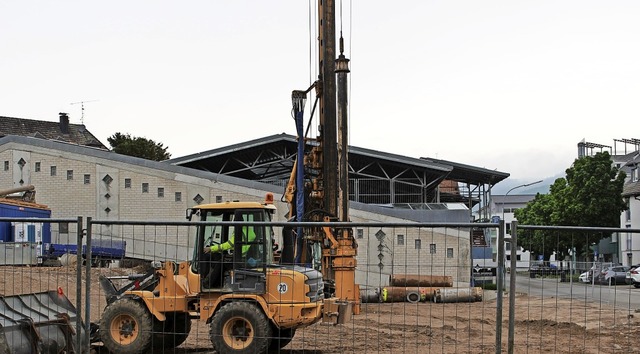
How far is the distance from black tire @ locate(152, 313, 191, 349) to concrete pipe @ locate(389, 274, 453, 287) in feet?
10.6

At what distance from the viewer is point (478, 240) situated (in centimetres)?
1074

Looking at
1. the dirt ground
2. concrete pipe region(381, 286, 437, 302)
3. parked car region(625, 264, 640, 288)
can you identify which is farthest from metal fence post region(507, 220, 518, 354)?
concrete pipe region(381, 286, 437, 302)

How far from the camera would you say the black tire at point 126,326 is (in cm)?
1320

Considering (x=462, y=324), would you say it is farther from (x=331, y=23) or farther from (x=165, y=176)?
(x=165, y=176)

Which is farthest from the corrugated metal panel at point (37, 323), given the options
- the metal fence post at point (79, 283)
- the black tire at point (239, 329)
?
the black tire at point (239, 329)

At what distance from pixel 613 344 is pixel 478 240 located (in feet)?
12.3

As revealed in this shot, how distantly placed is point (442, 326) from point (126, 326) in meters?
4.69

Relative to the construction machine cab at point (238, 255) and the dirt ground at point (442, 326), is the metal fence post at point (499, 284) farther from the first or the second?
the construction machine cab at point (238, 255)

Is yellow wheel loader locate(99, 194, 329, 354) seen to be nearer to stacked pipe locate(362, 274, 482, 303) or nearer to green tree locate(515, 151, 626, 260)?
stacked pipe locate(362, 274, 482, 303)

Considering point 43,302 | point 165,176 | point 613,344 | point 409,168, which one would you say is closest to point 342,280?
point 613,344

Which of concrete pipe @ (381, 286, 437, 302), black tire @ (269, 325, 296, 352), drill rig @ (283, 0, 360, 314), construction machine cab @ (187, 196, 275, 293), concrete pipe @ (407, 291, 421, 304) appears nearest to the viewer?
concrete pipe @ (381, 286, 437, 302)

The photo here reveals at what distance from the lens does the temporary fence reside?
9.80m

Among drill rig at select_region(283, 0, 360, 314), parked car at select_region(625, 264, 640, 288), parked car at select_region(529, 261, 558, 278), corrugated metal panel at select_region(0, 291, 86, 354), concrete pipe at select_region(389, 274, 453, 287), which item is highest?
drill rig at select_region(283, 0, 360, 314)

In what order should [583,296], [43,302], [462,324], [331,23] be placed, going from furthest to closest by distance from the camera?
[331,23], [462,324], [43,302], [583,296]
